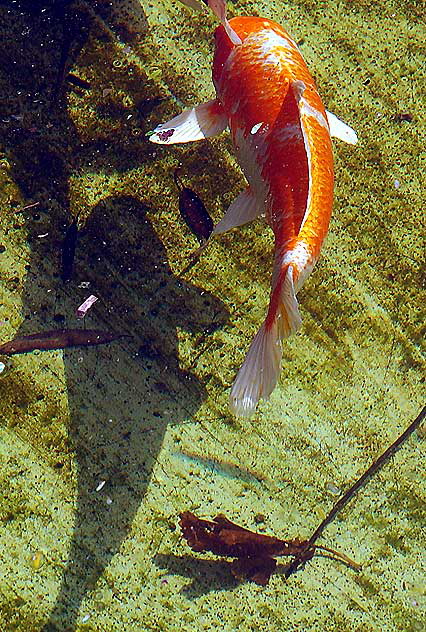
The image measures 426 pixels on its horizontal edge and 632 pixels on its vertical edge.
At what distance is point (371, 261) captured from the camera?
10.4 feet

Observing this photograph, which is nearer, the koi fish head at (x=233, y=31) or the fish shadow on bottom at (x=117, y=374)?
the koi fish head at (x=233, y=31)

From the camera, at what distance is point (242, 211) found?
2707mm

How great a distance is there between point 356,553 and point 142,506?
939 millimetres

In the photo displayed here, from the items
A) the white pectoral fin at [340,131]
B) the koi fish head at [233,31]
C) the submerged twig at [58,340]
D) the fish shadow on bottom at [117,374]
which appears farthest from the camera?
the submerged twig at [58,340]

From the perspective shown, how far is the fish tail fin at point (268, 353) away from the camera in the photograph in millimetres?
2172

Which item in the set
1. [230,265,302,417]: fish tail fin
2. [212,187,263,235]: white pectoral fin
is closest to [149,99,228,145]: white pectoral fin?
[212,187,263,235]: white pectoral fin

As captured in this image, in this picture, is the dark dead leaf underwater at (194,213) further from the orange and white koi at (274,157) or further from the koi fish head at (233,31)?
the koi fish head at (233,31)

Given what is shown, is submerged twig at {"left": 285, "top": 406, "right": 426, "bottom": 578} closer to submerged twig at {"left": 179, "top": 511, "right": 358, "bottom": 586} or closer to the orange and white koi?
submerged twig at {"left": 179, "top": 511, "right": 358, "bottom": 586}

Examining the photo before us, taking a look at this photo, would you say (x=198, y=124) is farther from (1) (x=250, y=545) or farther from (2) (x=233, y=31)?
(1) (x=250, y=545)

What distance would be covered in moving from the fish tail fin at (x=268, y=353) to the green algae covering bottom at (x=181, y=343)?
0.72 metres

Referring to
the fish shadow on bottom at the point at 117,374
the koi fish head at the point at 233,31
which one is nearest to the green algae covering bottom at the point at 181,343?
the fish shadow on bottom at the point at 117,374

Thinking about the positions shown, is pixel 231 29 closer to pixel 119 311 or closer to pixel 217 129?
pixel 217 129

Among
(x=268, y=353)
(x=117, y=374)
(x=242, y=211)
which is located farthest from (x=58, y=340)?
(x=268, y=353)

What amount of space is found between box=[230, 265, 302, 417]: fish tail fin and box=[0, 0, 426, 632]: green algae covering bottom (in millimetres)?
717
